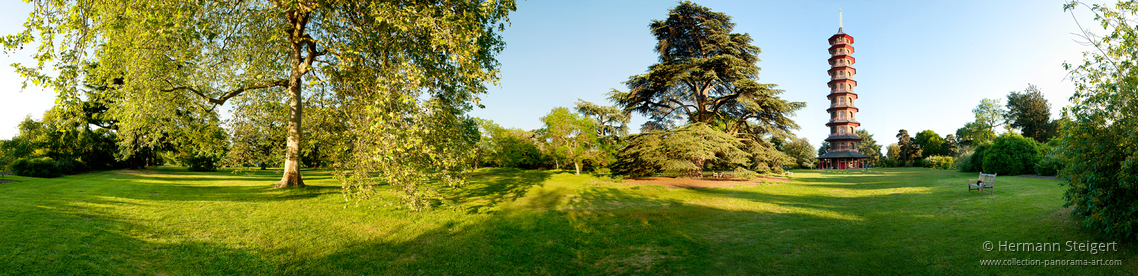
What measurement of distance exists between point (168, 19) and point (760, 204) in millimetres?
14811

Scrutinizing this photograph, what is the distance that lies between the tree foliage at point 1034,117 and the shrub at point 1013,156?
22508 millimetres

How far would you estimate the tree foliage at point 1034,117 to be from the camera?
35216 millimetres

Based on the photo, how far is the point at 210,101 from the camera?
38.7ft

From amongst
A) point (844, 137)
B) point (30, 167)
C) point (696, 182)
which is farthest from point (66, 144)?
point (844, 137)

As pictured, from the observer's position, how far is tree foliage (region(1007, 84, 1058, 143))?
116ft

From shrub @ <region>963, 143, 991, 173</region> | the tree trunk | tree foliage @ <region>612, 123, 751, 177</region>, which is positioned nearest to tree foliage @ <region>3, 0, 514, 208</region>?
the tree trunk

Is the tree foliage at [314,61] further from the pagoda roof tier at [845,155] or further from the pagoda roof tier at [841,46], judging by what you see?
the pagoda roof tier at [841,46]

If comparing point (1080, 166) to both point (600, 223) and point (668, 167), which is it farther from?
point (668, 167)

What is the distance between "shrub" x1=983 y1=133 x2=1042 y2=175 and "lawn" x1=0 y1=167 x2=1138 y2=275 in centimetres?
1517

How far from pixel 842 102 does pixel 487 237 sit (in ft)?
191

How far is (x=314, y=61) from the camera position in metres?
12.0

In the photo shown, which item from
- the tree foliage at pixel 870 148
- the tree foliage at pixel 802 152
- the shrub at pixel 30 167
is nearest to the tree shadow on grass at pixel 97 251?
the shrub at pixel 30 167

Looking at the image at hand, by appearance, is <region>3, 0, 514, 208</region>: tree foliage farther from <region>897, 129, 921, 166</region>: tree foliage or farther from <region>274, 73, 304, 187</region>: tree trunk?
<region>897, 129, 921, 166</region>: tree foliage

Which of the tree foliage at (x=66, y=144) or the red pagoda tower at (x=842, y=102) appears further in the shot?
the red pagoda tower at (x=842, y=102)
